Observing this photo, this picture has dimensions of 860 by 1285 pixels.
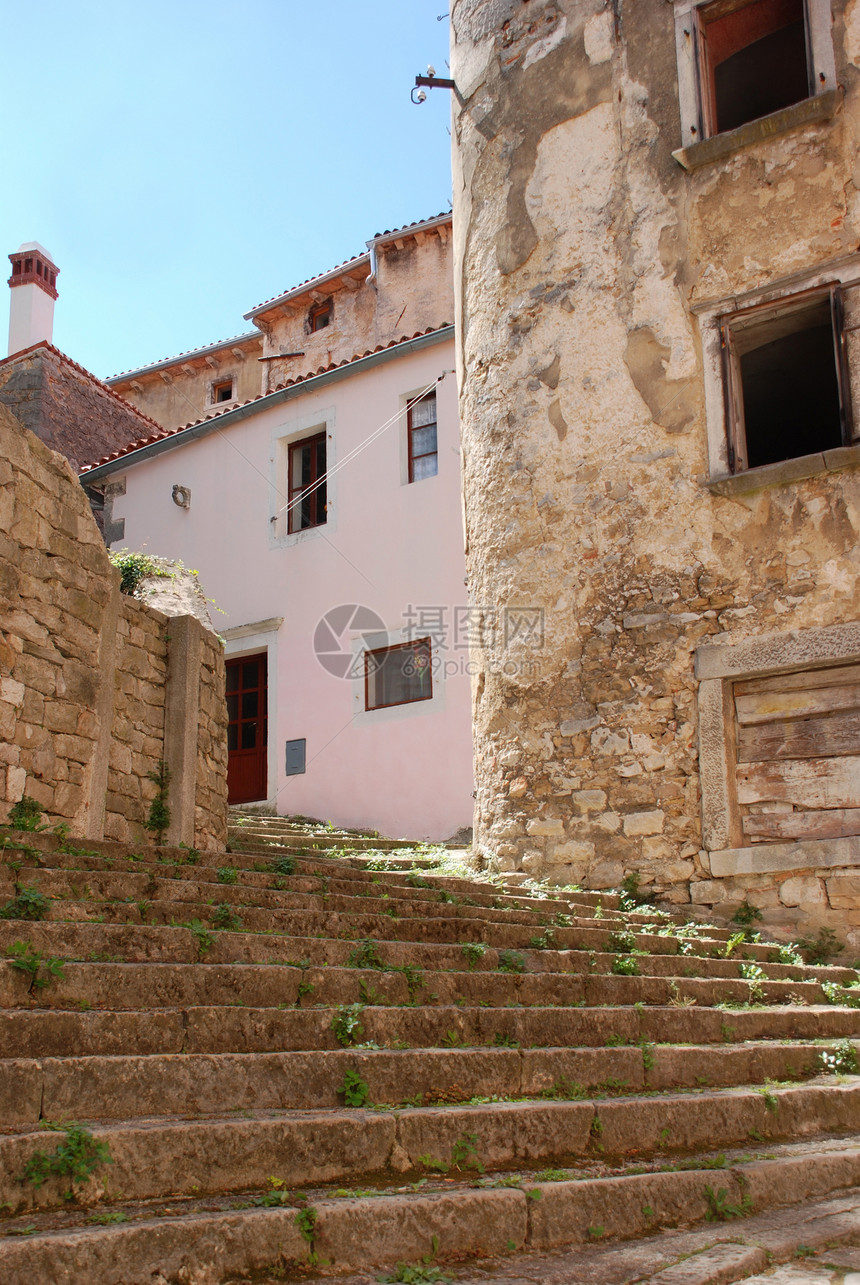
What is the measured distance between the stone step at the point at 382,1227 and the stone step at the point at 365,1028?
584 mm

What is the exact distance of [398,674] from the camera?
1232 centimetres

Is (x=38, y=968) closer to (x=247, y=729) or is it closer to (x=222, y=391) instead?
(x=247, y=729)

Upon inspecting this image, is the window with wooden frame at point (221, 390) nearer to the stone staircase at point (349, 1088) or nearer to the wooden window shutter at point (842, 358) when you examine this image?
the wooden window shutter at point (842, 358)

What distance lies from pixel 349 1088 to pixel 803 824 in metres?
4.85

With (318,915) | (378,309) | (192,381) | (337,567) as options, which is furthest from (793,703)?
(192,381)

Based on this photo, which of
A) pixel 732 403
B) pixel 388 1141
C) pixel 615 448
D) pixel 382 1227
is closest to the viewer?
pixel 382 1227

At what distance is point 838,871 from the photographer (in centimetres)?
702

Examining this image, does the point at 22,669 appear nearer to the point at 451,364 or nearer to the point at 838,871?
the point at 838,871

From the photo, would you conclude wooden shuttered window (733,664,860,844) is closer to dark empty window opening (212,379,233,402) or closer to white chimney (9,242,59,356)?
white chimney (9,242,59,356)

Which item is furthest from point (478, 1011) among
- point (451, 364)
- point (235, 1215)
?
point (451, 364)

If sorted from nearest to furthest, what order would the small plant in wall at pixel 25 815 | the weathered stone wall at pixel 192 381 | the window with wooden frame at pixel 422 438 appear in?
1. the small plant in wall at pixel 25 815
2. the window with wooden frame at pixel 422 438
3. the weathered stone wall at pixel 192 381

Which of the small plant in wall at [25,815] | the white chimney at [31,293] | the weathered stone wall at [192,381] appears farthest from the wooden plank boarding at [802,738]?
the white chimney at [31,293]

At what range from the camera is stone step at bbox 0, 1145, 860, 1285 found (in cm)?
215

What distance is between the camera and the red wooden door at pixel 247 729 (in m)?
13.4
